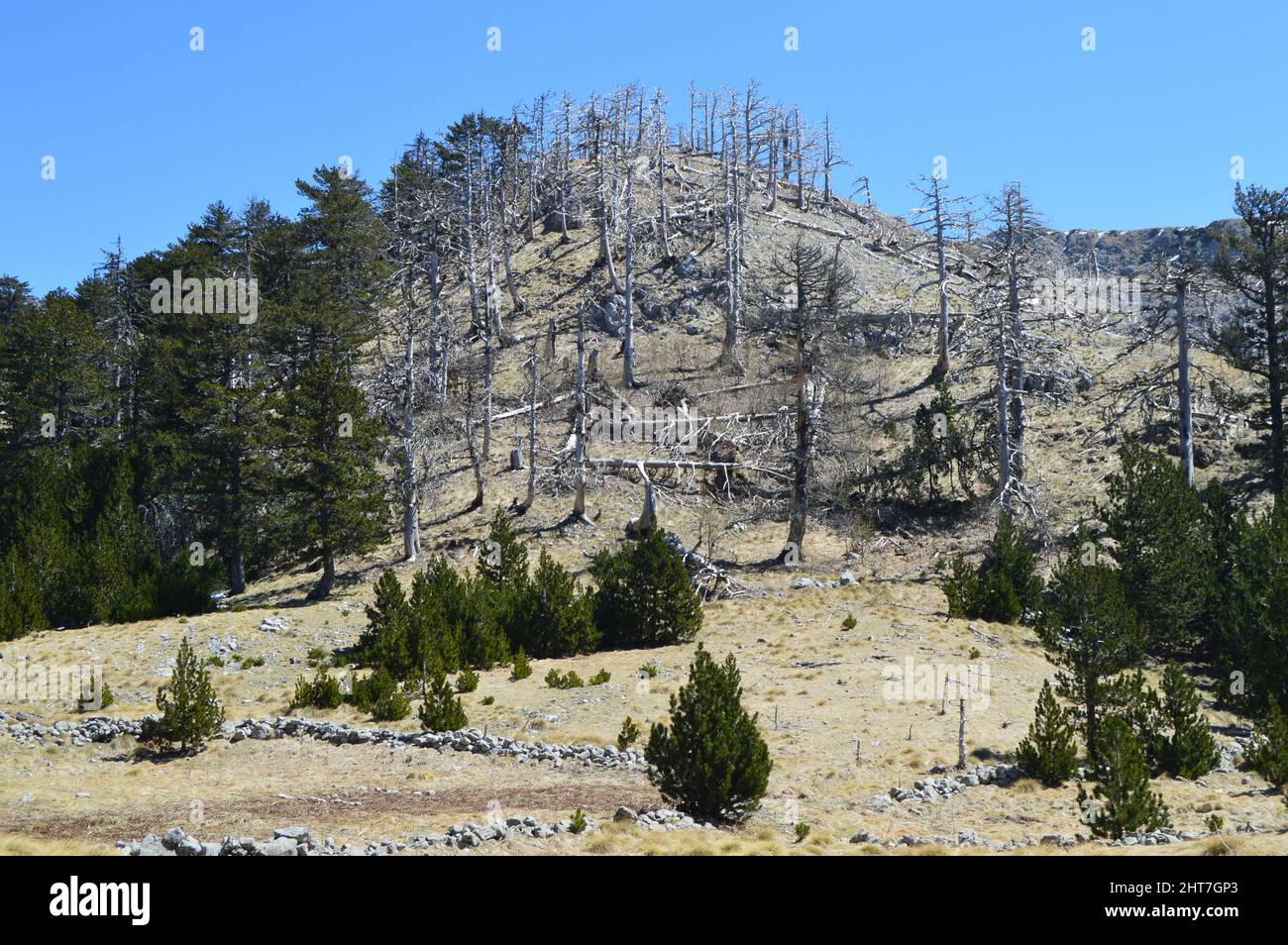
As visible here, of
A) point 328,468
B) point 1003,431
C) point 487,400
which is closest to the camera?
point 328,468

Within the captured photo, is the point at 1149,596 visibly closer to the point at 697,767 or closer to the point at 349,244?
the point at 697,767

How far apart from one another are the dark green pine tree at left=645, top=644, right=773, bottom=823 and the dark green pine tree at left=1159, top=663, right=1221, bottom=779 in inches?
356

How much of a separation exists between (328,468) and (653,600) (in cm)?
1305

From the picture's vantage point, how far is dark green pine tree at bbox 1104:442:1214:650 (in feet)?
88.8

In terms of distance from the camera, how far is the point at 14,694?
959 inches

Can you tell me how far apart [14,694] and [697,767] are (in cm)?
1894

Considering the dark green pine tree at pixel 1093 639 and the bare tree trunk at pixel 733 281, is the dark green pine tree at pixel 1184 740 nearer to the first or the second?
the dark green pine tree at pixel 1093 639

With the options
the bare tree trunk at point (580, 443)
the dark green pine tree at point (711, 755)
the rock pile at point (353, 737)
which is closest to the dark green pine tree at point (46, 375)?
the bare tree trunk at point (580, 443)

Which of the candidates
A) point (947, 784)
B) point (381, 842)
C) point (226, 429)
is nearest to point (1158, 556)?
point (947, 784)

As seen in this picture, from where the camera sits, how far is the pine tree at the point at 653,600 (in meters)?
28.7

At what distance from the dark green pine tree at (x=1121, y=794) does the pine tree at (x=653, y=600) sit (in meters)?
13.9

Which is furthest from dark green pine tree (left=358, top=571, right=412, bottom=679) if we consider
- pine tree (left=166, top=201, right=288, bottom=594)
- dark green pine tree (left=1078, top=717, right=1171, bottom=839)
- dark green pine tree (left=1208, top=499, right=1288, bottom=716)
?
dark green pine tree (left=1208, top=499, right=1288, bottom=716)

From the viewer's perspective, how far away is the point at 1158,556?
2702 centimetres

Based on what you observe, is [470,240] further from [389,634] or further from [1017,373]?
[389,634]
